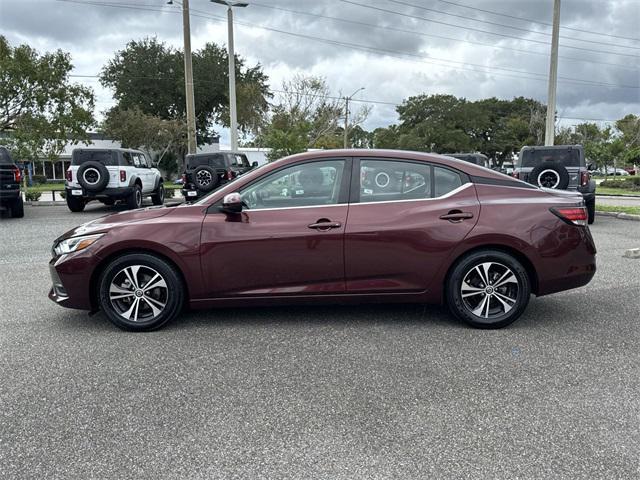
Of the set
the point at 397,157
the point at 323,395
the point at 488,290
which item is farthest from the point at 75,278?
the point at 488,290

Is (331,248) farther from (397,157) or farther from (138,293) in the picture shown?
(138,293)

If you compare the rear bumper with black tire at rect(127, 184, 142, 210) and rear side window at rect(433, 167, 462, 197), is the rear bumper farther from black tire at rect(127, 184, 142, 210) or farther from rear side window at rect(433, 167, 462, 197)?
rear side window at rect(433, 167, 462, 197)

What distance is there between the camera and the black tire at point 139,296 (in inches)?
189

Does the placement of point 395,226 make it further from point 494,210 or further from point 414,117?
point 414,117

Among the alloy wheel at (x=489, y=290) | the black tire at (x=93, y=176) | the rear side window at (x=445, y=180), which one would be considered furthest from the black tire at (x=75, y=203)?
the alloy wheel at (x=489, y=290)

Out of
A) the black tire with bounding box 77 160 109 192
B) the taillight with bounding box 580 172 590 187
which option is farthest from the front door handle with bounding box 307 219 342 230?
the black tire with bounding box 77 160 109 192

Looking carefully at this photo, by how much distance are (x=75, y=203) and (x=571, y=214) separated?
49.7 feet

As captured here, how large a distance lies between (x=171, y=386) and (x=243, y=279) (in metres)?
1.31

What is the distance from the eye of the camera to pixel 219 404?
3.41 meters

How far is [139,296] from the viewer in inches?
190

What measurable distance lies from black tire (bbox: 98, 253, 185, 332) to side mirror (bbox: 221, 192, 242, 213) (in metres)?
0.71

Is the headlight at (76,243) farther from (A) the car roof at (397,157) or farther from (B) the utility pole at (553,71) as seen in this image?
(B) the utility pole at (553,71)

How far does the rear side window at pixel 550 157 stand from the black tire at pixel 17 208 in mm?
13067

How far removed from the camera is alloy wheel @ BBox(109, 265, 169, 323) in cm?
480
